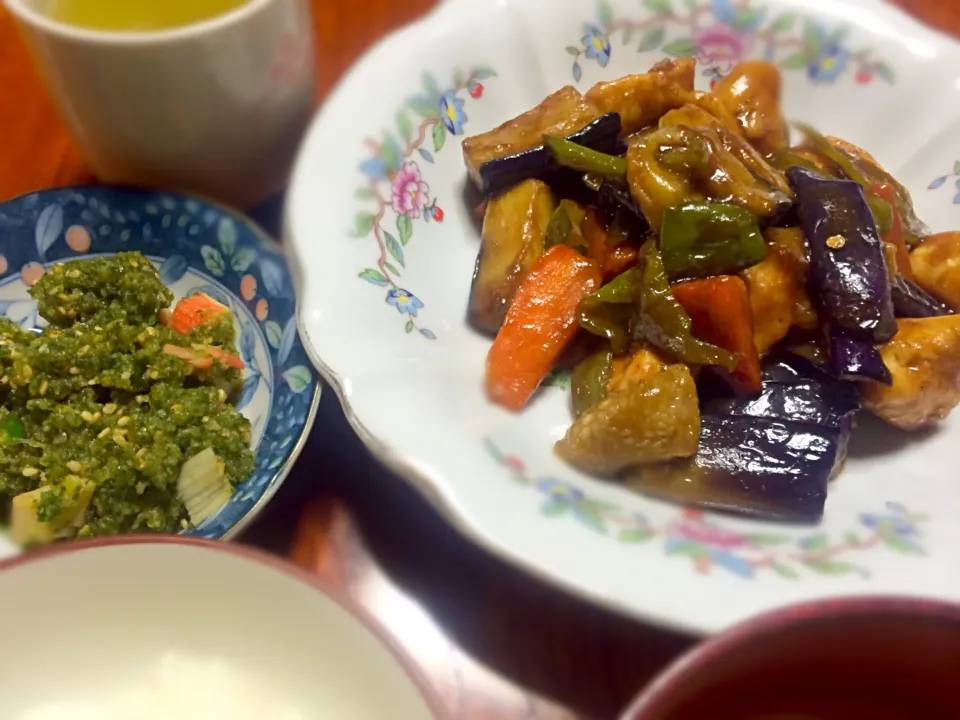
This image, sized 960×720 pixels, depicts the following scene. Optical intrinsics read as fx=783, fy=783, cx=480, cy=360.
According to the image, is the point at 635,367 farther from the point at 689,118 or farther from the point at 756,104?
the point at 756,104

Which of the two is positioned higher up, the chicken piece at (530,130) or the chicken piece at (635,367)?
the chicken piece at (530,130)

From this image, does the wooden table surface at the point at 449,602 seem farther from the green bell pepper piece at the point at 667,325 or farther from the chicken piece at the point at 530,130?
the chicken piece at the point at 530,130

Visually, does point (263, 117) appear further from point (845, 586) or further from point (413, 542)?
point (845, 586)

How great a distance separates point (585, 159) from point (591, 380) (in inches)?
17.2

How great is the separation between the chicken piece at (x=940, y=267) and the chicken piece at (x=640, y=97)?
560mm

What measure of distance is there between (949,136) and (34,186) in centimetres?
212

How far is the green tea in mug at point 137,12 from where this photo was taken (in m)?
1.63

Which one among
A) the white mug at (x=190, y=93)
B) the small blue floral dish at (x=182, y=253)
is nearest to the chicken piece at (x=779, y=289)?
the small blue floral dish at (x=182, y=253)

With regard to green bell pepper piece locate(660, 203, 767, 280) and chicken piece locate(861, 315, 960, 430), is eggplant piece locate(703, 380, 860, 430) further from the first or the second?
green bell pepper piece locate(660, 203, 767, 280)

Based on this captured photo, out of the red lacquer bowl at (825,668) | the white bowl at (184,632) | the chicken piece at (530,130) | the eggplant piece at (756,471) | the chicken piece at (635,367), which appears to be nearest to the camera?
the red lacquer bowl at (825,668)

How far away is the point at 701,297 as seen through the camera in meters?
1.36

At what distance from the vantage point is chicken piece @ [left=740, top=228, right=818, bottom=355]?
53.9 inches

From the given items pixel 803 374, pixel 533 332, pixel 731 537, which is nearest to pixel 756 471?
Result: pixel 731 537

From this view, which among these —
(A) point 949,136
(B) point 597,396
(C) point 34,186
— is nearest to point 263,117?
(C) point 34,186
